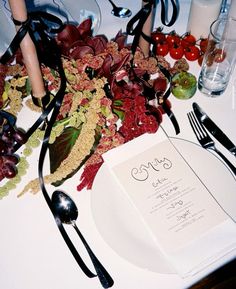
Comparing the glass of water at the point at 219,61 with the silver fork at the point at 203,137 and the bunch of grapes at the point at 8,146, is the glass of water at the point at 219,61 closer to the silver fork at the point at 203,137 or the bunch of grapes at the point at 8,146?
the silver fork at the point at 203,137

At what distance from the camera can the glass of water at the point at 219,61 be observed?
37.6 inches

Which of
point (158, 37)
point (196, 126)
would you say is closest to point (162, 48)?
point (158, 37)

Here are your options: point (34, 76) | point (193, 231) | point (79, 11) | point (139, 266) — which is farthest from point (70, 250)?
point (79, 11)

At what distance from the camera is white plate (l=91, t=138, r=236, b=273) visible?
720 millimetres

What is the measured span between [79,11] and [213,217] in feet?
2.42

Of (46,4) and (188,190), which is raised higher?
(46,4)

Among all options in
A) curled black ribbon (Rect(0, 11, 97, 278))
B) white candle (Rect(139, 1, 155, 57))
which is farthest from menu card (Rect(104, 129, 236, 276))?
white candle (Rect(139, 1, 155, 57))

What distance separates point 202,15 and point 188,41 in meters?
0.08

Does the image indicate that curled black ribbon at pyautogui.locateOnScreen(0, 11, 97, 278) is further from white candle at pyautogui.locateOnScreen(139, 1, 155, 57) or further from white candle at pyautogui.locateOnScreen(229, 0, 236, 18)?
white candle at pyautogui.locateOnScreen(229, 0, 236, 18)

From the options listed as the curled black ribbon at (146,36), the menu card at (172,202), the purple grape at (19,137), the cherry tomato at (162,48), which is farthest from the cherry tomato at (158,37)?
the purple grape at (19,137)

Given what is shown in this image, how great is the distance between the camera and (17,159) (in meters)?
0.87

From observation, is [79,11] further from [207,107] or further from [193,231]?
[193,231]

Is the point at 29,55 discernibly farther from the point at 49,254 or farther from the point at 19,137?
the point at 49,254

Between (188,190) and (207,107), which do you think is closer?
(188,190)
